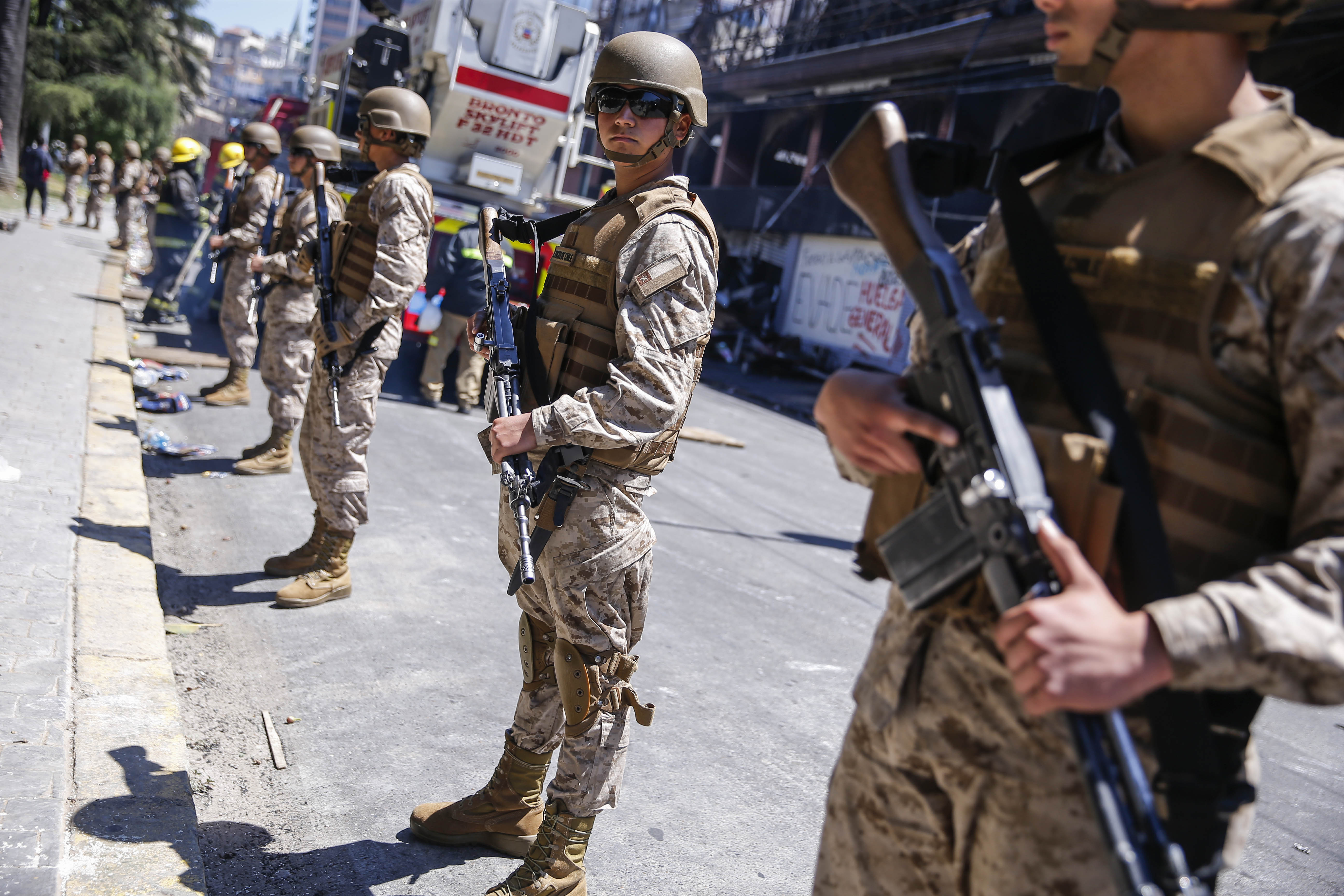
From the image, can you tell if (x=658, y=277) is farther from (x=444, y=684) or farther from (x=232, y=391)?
(x=232, y=391)

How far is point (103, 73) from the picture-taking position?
35.3 m

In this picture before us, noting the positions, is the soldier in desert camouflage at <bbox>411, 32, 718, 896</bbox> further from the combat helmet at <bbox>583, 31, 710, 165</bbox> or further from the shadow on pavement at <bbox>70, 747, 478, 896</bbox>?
the shadow on pavement at <bbox>70, 747, 478, 896</bbox>

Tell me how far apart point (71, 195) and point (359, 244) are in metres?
23.3

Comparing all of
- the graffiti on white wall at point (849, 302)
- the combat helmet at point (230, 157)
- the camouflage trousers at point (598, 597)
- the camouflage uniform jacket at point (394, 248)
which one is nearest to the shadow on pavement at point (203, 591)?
the camouflage uniform jacket at point (394, 248)

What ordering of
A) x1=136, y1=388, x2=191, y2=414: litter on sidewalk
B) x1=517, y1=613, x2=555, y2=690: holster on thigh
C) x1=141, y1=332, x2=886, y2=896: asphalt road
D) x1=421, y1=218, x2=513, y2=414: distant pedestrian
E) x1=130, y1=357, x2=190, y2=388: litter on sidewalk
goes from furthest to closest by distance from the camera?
x1=421, y1=218, x2=513, y2=414: distant pedestrian, x1=130, y1=357, x2=190, y2=388: litter on sidewalk, x1=136, y1=388, x2=191, y2=414: litter on sidewalk, x1=141, y1=332, x2=886, y2=896: asphalt road, x1=517, y1=613, x2=555, y2=690: holster on thigh

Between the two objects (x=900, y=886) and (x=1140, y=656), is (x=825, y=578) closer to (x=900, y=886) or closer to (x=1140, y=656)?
(x=900, y=886)

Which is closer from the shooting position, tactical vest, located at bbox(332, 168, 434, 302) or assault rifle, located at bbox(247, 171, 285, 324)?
tactical vest, located at bbox(332, 168, 434, 302)

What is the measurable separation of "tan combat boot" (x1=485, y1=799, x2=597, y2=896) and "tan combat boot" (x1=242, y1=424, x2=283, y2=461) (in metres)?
4.45

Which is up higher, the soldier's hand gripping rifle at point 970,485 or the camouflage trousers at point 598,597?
the soldier's hand gripping rifle at point 970,485

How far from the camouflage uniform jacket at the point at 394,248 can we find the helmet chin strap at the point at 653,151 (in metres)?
2.04

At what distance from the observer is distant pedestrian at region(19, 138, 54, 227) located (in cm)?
1994

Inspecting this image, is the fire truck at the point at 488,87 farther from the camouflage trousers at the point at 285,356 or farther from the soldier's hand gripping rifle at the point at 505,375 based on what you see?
the soldier's hand gripping rifle at the point at 505,375

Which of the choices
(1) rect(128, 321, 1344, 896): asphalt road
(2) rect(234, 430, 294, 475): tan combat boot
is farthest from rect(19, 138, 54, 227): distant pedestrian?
(2) rect(234, 430, 294, 475): tan combat boot

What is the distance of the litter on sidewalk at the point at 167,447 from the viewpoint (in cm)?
667
